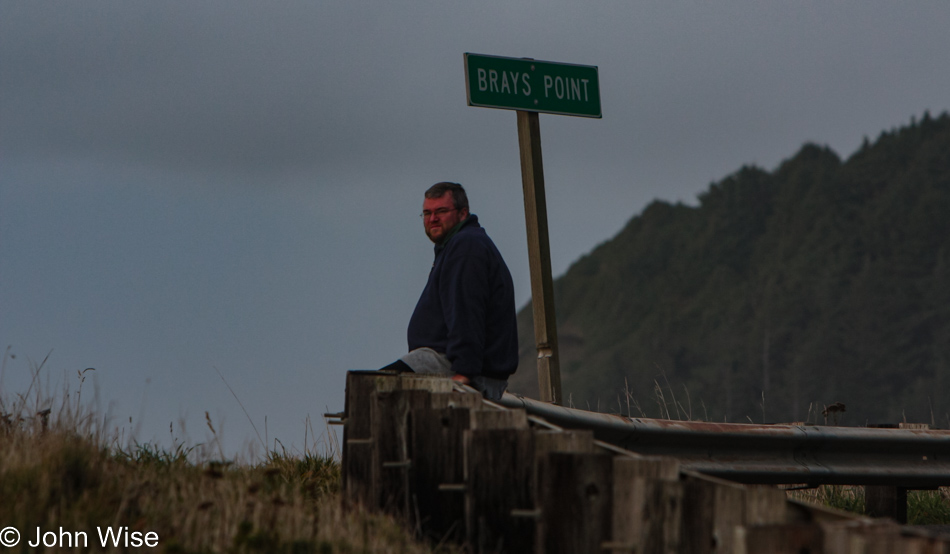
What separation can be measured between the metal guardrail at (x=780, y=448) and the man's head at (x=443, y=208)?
1.08 metres

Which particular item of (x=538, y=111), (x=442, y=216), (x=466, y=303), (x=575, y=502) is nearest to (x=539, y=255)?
(x=538, y=111)

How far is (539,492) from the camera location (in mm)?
4293

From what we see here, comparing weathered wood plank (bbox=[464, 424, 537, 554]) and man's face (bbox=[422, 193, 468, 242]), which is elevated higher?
man's face (bbox=[422, 193, 468, 242])

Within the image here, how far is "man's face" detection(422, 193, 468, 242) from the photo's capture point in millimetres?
6609

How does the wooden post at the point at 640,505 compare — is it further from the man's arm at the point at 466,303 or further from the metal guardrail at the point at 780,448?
the man's arm at the point at 466,303

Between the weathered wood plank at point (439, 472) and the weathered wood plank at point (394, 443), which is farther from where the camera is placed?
the weathered wood plank at point (394, 443)

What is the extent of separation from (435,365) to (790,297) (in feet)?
283

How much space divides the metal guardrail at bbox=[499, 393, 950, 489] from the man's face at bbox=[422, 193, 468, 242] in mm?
1074

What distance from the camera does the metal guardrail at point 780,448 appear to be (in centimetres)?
617

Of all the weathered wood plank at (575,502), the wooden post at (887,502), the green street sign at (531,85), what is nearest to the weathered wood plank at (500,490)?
the weathered wood plank at (575,502)

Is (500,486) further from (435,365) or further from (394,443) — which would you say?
(435,365)

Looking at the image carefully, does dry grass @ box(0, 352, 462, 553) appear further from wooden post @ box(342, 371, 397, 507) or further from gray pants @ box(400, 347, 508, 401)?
gray pants @ box(400, 347, 508, 401)

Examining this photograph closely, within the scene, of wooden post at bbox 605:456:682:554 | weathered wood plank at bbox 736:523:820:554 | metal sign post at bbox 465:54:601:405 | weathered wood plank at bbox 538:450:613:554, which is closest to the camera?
weathered wood plank at bbox 736:523:820:554

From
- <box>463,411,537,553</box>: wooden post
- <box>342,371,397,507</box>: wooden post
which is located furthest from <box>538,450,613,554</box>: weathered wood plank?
<box>342,371,397,507</box>: wooden post
